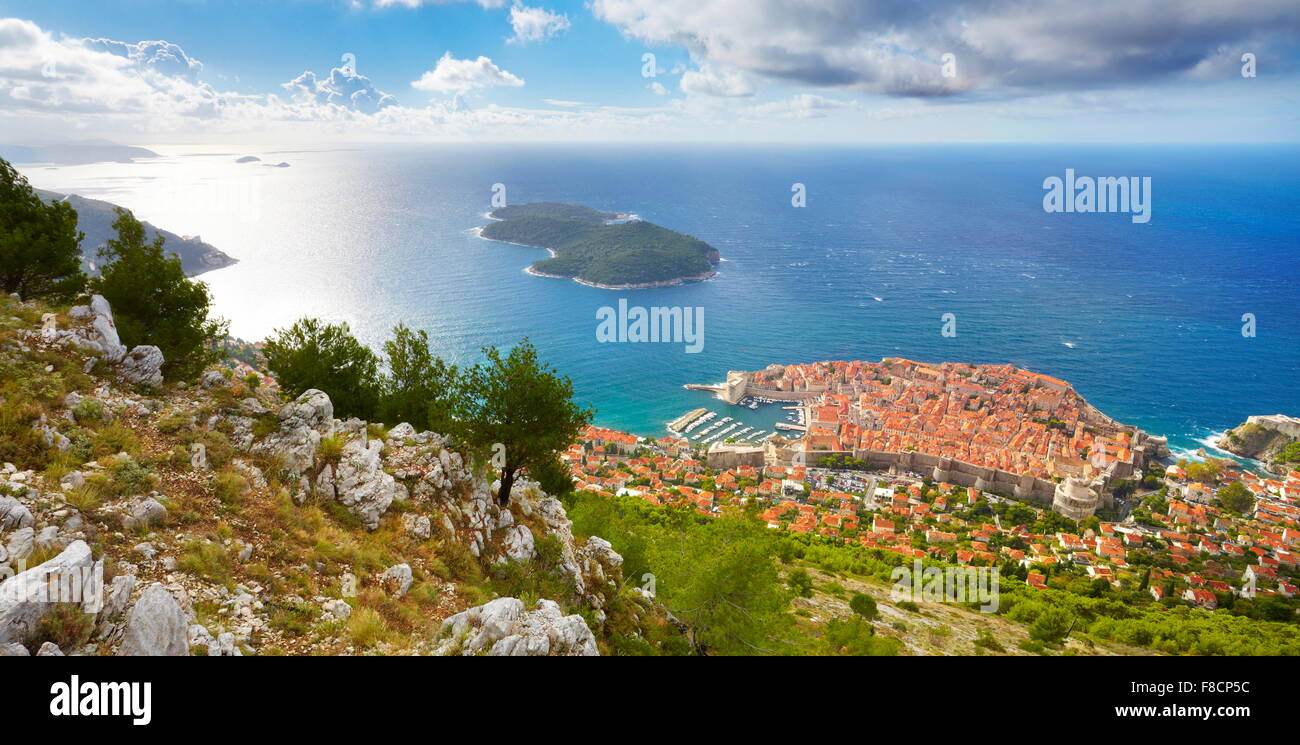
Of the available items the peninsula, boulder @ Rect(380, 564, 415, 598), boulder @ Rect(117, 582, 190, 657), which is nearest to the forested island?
the peninsula

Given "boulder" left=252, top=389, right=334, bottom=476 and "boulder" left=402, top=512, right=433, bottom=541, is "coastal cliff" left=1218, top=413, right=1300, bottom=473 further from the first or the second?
"boulder" left=252, top=389, right=334, bottom=476

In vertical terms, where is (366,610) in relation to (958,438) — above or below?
above

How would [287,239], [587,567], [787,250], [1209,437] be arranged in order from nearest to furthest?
1. [587,567]
2. [1209,437]
3. [287,239]
4. [787,250]

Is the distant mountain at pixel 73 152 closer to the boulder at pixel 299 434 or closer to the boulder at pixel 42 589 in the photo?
the boulder at pixel 299 434

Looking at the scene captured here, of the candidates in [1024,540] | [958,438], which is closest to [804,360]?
[958,438]

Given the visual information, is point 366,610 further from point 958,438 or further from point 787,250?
point 787,250

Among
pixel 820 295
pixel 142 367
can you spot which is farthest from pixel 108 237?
pixel 820 295
